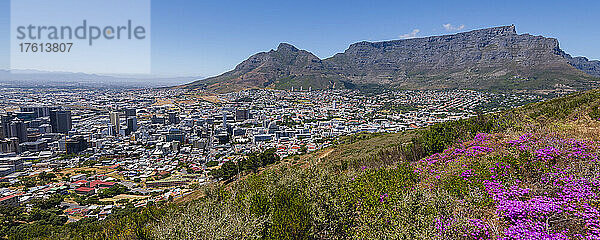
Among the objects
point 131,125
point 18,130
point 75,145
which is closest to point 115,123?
point 131,125

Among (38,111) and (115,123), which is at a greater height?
(38,111)

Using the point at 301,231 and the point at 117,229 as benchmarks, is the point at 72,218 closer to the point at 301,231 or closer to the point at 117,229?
the point at 117,229

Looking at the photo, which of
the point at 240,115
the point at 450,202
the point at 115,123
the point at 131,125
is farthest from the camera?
the point at 240,115

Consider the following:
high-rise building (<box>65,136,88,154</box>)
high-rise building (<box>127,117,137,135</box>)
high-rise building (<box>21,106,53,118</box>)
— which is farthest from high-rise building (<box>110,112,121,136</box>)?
high-rise building (<box>21,106,53,118</box>)

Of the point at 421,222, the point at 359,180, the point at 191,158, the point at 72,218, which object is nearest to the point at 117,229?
the point at 359,180

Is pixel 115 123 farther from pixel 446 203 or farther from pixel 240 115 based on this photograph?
pixel 446 203

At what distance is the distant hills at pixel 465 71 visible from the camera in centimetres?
11894

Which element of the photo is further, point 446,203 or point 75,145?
point 75,145

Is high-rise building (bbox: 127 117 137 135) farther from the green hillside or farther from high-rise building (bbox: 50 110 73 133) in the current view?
the green hillside

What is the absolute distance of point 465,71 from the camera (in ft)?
510

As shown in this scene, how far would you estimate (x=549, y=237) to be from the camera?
4.94m

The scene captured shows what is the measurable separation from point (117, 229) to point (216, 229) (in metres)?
6.37

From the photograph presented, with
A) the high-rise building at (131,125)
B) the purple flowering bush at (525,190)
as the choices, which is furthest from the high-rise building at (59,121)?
the purple flowering bush at (525,190)

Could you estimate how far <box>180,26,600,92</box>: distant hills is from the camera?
390 feet
